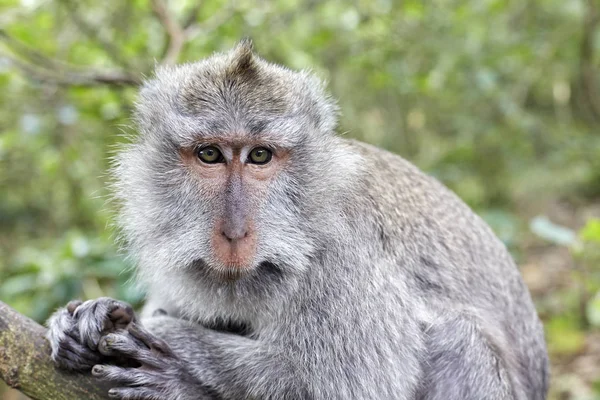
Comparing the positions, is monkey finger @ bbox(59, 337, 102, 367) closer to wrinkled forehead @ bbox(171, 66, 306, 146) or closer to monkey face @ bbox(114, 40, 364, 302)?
monkey face @ bbox(114, 40, 364, 302)

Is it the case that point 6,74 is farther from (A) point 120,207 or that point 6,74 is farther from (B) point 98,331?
(B) point 98,331

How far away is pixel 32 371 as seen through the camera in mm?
3512

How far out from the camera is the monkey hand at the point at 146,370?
12.0 feet

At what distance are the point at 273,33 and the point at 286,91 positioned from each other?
16.2 feet

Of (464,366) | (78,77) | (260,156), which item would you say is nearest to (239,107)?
(260,156)

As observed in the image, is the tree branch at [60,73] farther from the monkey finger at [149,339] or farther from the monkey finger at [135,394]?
the monkey finger at [135,394]

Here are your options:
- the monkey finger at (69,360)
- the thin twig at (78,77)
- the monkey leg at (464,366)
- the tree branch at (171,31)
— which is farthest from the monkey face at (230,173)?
the tree branch at (171,31)

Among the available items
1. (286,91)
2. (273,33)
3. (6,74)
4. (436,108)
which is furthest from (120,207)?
(436,108)

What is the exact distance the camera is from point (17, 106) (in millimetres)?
8516

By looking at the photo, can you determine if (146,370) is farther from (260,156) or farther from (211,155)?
(260,156)

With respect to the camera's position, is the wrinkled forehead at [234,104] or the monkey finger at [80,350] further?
the wrinkled forehead at [234,104]

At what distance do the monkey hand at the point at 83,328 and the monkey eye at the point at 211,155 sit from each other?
1106mm

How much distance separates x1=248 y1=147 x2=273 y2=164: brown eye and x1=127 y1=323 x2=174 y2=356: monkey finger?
124cm

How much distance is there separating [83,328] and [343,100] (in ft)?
26.2
